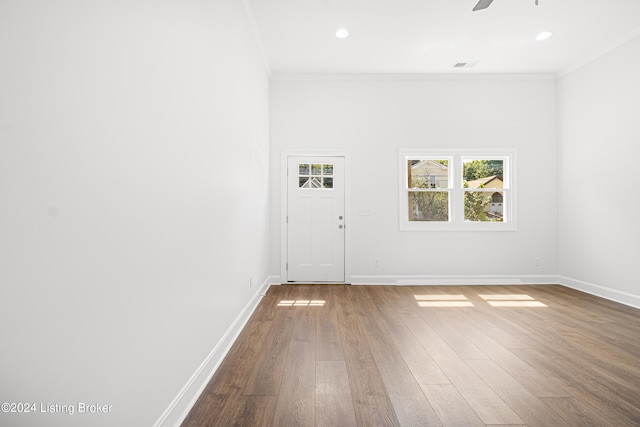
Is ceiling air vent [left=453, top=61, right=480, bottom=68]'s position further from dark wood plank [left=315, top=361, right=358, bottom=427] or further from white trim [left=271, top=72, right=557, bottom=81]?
dark wood plank [left=315, top=361, right=358, bottom=427]

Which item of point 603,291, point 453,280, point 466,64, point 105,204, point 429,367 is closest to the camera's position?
point 105,204

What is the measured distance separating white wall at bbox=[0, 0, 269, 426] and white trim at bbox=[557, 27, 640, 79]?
4.83 meters

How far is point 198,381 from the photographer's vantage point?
1.89 metres

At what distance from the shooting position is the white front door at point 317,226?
4.93 metres

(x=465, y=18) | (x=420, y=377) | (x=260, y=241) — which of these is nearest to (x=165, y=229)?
(x=420, y=377)

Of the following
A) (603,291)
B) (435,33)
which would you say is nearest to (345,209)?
(435,33)

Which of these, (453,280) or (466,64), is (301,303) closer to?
(453,280)

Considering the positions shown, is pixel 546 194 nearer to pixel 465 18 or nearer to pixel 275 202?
pixel 465 18

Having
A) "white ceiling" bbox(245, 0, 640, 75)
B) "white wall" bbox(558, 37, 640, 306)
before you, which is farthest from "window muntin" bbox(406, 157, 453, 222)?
"white wall" bbox(558, 37, 640, 306)

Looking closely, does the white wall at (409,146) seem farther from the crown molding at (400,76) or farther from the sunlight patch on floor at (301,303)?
the sunlight patch on floor at (301,303)

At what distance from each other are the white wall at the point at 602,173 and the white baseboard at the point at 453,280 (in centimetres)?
42

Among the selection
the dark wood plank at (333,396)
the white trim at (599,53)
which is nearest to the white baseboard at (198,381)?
the dark wood plank at (333,396)

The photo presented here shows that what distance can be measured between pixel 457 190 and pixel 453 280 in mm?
1415

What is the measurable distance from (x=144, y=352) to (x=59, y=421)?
0.45 m
